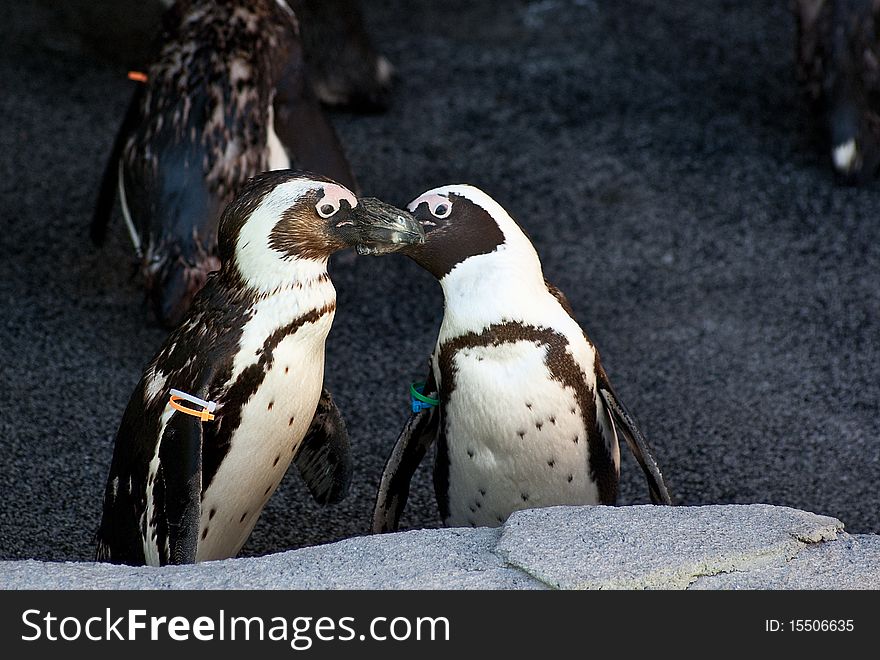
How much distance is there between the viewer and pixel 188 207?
3271 mm

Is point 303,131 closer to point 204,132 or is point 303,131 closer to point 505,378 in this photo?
point 204,132

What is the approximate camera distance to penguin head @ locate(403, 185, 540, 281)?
231cm

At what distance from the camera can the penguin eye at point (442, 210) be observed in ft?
A: 7.61

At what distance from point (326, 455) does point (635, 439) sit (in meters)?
0.62

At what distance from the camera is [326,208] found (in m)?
2.20

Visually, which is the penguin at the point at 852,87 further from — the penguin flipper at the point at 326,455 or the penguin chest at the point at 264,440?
the penguin chest at the point at 264,440

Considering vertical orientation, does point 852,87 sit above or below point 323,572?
A: above

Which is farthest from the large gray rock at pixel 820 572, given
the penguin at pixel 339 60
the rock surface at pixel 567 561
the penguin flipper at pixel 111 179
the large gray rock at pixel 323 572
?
the penguin at pixel 339 60

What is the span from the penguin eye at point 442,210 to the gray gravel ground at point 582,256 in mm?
790

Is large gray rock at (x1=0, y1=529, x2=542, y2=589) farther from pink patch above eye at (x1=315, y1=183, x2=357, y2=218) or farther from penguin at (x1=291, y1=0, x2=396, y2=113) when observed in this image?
penguin at (x1=291, y1=0, x2=396, y2=113)

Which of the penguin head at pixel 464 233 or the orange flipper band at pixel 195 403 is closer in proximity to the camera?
the orange flipper band at pixel 195 403

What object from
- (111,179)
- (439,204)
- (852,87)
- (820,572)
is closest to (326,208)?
(439,204)

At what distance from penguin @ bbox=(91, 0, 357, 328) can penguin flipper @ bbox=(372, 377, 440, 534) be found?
918mm

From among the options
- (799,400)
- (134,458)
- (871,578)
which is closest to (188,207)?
(134,458)
